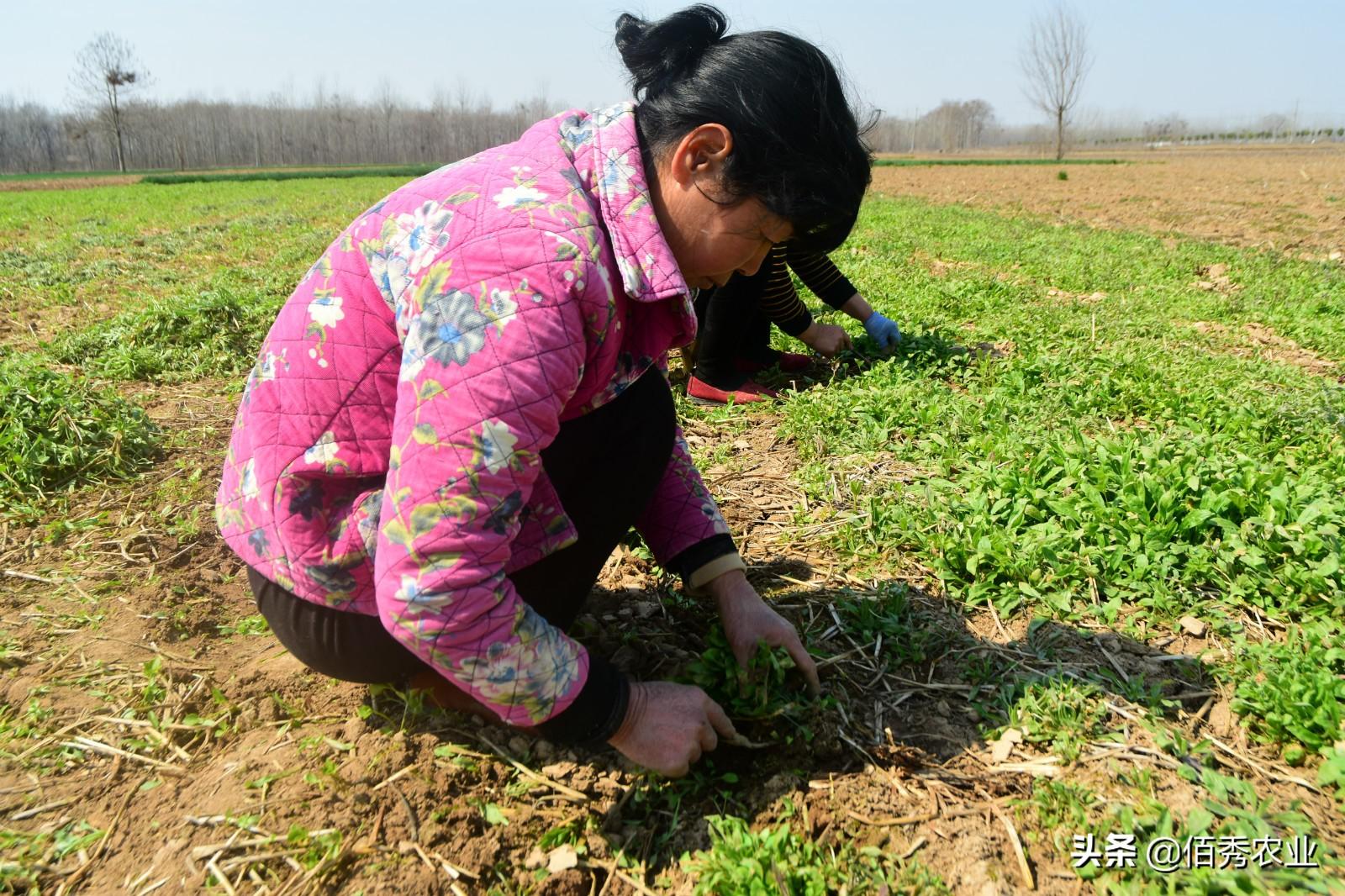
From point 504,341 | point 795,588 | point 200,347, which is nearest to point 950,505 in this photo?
point 795,588

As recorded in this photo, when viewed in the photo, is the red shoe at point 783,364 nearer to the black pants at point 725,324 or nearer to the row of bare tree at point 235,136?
the black pants at point 725,324

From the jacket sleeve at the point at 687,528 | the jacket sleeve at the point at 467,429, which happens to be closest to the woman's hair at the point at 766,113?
the jacket sleeve at the point at 467,429

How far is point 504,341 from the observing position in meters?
1.11

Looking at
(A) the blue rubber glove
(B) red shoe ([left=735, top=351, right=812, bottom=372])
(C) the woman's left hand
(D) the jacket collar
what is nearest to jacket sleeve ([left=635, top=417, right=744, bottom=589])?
(C) the woman's left hand

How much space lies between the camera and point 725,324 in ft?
13.1

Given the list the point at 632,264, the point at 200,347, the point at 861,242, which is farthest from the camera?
the point at 861,242

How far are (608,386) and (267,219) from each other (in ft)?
50.3

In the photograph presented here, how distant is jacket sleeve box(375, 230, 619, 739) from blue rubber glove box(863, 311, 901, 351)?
3321 mm

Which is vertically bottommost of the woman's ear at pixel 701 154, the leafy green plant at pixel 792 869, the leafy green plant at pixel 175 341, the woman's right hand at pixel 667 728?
the leafy green plant at pixel 792 869

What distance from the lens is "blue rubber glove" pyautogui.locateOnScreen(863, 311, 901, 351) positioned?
14.0 feet

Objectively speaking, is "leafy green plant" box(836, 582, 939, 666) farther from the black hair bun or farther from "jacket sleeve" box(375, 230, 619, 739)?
the black hair bun

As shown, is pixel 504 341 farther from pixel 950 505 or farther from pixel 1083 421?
pixel 1083 421

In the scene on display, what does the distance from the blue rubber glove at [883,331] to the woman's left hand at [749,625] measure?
264cm

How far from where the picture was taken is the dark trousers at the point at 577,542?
5.07ft
